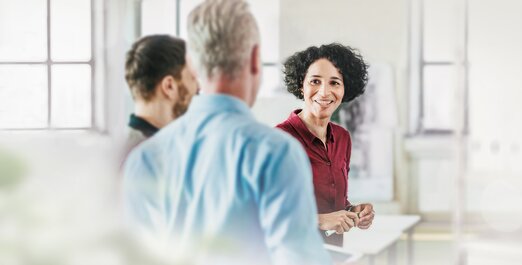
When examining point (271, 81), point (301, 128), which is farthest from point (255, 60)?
point (271, 81)

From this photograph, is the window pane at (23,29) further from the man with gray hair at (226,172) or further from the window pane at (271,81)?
the man with gray hair at (226,172)

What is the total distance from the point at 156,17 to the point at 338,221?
646mm

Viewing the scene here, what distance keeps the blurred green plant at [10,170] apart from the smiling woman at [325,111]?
0.36m

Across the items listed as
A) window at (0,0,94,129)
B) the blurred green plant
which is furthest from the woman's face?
window at (0,0,94,129)

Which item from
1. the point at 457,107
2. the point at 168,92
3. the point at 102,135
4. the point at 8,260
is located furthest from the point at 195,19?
the point at 457,107

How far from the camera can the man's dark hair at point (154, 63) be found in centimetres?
102

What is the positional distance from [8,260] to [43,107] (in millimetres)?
668

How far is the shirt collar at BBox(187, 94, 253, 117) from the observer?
86cm

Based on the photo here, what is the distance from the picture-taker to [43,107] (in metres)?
1.69

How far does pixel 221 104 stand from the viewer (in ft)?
2.83

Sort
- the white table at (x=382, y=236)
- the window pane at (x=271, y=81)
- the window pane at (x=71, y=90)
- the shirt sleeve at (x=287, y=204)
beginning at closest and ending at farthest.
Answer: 1. the shirt sleeve at (x=287, y=204)
2. the white table at (x=382, y=236)
3. the window pane at (x=71, y=90)
4. the window pane at (x=271, y=81)

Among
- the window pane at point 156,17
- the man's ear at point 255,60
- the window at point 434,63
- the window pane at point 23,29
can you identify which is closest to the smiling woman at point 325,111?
the man's ear at point 255,60

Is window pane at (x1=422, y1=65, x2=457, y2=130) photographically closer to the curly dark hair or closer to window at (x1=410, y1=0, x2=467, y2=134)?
window at (x1=410, y1=0, x2=467, y2=134)

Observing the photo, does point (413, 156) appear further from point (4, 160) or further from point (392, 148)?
point (4, 160)
